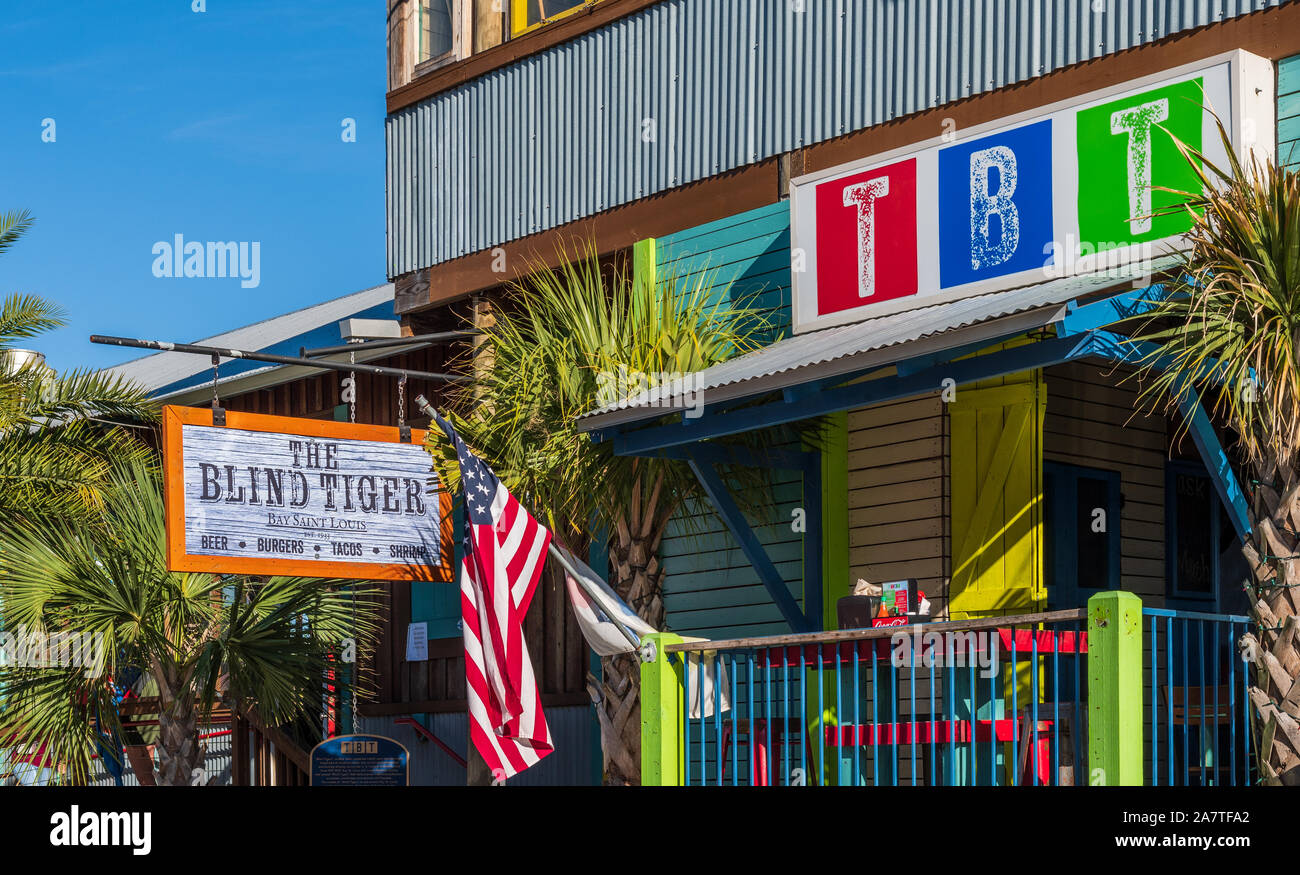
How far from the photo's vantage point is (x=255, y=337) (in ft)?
69.5

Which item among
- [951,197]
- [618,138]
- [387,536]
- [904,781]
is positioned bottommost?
[904,781]

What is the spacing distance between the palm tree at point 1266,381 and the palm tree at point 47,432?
9800 mm

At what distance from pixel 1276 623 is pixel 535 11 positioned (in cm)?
884

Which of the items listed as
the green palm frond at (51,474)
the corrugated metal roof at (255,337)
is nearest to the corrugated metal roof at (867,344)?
the green palm frond at (51,474)

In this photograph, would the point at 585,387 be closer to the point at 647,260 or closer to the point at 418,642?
the point at 647,260

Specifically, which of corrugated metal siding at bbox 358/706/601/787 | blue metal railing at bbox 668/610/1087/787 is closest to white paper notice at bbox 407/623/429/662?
corrugated metal siding at bbox 358/706/601/787

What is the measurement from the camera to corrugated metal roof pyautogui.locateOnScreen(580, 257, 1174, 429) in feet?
27.1

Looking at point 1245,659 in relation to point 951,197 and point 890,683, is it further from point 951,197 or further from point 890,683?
point 951,197

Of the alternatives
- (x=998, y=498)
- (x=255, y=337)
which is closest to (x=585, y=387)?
(x=998, y=498)

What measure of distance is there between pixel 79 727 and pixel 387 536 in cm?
291

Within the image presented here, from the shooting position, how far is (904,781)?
420 inches

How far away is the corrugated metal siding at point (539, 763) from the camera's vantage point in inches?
541

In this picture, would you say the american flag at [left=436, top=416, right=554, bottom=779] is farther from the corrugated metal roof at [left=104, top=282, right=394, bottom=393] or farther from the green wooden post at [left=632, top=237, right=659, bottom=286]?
the corrugated metal roof at [left=104, top=282, right=394, bottom=393]
